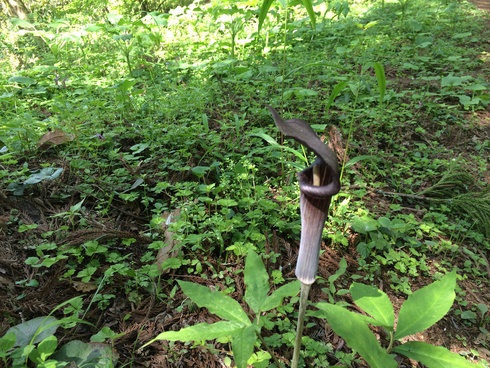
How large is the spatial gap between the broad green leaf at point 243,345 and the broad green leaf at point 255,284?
13 cm

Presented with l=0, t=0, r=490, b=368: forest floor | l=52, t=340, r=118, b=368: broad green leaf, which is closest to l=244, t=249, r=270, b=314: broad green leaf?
l=0, t=0, r=490, b=368: forest floor

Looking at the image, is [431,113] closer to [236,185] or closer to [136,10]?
[236,185]

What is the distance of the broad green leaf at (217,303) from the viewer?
1295 millimetres

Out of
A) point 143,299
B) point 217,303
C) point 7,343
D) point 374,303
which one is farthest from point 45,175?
point 374,303

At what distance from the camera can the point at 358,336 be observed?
3.87 ft

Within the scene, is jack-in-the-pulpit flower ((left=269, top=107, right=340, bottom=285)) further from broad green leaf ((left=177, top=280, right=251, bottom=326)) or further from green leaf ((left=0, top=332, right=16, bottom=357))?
green leaf ((left=0, top=332, right=16, bottom=357))

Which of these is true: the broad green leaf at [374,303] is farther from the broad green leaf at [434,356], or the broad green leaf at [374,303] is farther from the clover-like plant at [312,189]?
the clover-like plant at [312,189]

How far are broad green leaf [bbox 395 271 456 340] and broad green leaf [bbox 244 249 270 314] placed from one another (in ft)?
1.69

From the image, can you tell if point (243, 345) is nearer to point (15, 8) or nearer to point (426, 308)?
point (426, 308)

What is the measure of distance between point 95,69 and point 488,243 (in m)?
5.10

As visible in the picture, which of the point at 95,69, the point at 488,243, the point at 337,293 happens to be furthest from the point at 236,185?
the point at 95,69

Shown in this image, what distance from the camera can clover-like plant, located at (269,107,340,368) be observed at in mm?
834

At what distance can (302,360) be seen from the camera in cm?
168

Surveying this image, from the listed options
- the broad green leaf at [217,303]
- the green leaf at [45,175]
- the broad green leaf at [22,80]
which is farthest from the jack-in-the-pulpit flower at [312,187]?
the broad green leaf at [22,80]
